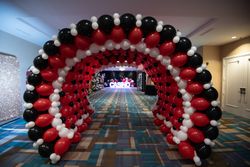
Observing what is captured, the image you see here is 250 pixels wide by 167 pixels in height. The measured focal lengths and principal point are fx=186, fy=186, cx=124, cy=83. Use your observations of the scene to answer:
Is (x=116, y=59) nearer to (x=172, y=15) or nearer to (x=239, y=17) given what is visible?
(x=172, y=15)

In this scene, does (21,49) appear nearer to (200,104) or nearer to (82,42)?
(82,42)

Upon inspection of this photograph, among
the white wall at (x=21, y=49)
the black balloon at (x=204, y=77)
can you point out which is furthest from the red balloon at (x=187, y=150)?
the white wall at (x=21, y=49)

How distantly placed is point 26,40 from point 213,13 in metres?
5.88

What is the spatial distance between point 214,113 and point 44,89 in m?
2.55

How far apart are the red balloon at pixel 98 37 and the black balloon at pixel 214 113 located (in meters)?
1.89

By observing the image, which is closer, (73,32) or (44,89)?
(73,32)

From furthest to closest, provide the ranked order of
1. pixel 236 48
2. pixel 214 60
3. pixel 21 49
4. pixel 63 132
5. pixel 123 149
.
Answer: pixel 214 60 < pixel 236 48 < pixel 21 49 < pixel 123 149 < pixel 63 132

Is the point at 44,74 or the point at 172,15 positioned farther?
the point at 172,15

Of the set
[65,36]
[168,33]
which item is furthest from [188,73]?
[65,36]

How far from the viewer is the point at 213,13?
3.86 meters

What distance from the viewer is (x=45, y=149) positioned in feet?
9.30

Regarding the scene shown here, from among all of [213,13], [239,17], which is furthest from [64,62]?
[239,17]

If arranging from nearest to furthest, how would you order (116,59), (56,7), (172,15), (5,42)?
(56,7)
(172,15)
(116,59)
(5,42)

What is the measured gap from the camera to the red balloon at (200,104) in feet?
8.96
